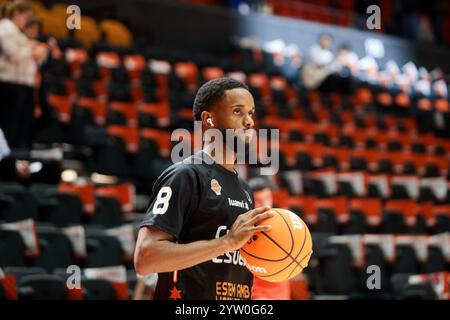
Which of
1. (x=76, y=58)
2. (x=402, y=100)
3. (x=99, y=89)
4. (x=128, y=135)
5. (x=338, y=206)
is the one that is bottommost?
(x=338, y=206)

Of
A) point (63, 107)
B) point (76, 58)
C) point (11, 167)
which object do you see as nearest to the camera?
point (11, 167)

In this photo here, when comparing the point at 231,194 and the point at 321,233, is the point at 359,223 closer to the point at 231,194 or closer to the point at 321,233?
the point at 321,233

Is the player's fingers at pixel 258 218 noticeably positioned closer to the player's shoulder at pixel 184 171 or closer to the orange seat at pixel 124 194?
the player's shoulder at pixel 184 171

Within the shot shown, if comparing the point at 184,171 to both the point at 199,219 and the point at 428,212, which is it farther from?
the point at 428,212

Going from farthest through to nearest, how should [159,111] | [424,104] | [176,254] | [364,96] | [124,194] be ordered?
[424,104], [364,96], [159,111], [124,194], [176,254]

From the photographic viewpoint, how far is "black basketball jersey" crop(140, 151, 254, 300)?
2.79 metres

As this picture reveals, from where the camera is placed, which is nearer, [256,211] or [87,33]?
[256,211]

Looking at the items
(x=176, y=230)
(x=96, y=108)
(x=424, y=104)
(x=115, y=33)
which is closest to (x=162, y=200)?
(x=176, y=230)

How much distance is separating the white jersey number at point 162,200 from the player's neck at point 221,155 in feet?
0.93

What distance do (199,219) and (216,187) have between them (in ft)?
0.43

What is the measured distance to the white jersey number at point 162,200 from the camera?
274 cm

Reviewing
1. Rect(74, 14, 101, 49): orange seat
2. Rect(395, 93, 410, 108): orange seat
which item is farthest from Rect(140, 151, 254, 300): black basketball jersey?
Rect(395, 93, 410, 108): orange seat

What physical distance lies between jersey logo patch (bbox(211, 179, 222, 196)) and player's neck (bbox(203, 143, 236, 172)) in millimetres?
113

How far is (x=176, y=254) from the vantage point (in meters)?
2.67
